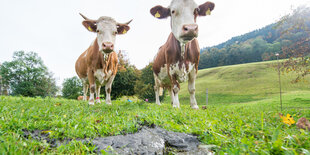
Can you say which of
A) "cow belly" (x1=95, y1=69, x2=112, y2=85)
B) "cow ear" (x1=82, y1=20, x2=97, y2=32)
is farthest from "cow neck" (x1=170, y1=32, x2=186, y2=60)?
"cow ear" (x1=82, y1=20, x2=97, y2=32)

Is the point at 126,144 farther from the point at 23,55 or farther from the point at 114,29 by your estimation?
the point at 23,55

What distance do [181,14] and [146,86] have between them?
13.1 m

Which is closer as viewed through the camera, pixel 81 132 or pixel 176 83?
pixel 81 132

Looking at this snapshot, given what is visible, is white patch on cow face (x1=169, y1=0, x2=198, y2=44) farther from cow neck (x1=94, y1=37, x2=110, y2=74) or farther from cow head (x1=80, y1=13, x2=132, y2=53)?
cow neck (x1=94, y1=37, x2=110, y2=74)

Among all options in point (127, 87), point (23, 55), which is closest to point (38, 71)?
point (23, 55)

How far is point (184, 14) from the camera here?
4.71 metres

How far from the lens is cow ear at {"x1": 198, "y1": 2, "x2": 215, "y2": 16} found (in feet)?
17.5

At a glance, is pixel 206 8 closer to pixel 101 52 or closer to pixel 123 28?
pixel 123 28

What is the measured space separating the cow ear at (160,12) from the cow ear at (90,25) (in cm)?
210

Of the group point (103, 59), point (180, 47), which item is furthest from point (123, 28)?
point (180, 47)

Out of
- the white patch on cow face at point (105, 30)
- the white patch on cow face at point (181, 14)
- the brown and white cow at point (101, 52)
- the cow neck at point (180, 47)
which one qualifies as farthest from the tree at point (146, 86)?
the white patch on cow face at point (181, 14)

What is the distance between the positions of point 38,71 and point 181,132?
168ft

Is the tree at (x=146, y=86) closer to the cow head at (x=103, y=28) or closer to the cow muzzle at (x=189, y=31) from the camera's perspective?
the cow head at (x=103, y=28)

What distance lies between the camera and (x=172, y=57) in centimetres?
552
